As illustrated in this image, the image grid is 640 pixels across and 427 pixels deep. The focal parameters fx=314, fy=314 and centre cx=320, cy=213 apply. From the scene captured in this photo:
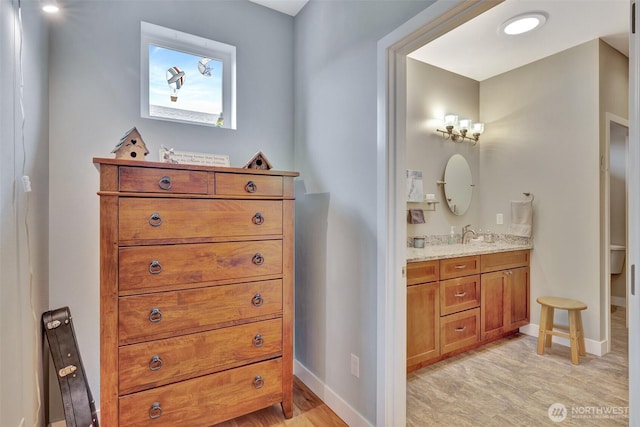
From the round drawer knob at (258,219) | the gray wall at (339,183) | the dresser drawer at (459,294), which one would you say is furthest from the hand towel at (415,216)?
the round drawer knob at (258,219)

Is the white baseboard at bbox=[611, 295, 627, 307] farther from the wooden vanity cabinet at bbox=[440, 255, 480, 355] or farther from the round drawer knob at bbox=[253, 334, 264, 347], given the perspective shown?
the round drawer knob at bbox=[253, 334, 264, 347]

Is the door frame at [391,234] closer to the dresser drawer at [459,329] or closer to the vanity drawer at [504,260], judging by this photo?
the dresser drawer at [459,329]

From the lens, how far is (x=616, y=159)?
4.06 metres

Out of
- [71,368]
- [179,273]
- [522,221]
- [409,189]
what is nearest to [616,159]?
[522,221]

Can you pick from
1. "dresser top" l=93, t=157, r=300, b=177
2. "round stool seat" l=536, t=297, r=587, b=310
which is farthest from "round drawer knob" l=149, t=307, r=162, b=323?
"round stool seat" l=536, t=297, r=587, b=310

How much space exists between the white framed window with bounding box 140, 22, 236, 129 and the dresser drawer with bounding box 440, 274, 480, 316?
2.16 metres

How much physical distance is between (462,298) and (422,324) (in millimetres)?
528

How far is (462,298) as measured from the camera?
2.75 meters

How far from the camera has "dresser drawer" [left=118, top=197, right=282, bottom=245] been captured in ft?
4.91

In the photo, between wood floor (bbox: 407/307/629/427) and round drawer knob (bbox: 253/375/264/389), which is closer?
round drawer knob (bbox: 253/375/264/389)

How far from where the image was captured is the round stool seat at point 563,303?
2.68 m

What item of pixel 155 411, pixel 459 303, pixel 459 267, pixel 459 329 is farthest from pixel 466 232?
pixel 155 411

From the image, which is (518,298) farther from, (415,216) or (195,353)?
(195,353)

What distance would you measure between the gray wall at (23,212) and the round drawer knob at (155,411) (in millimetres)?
493
